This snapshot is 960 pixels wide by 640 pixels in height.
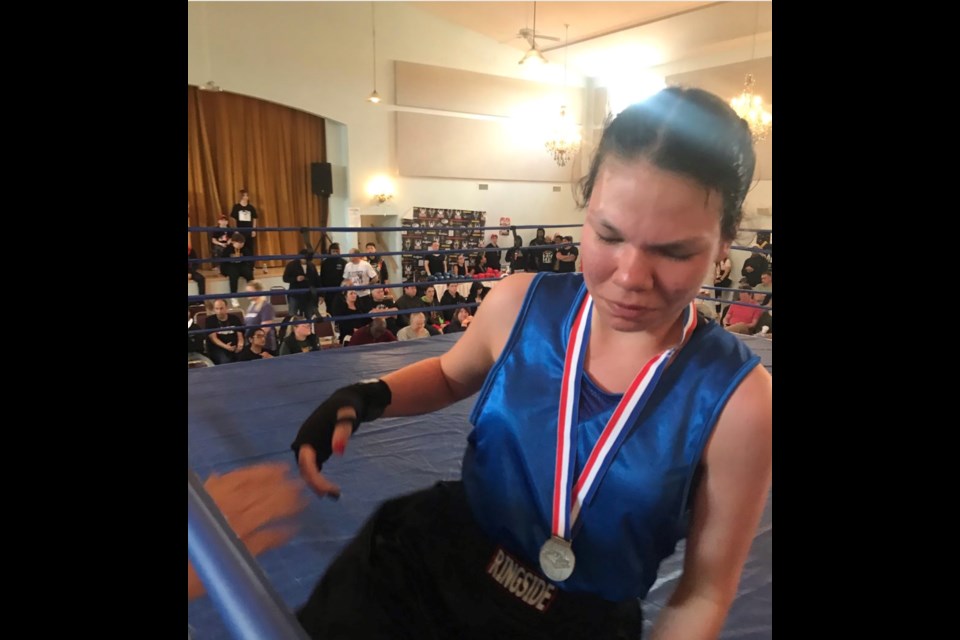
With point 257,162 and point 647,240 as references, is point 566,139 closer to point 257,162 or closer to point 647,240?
point 647,240

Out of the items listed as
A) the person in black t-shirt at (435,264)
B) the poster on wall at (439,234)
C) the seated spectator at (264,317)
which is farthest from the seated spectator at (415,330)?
the seated spectator at (264,317)

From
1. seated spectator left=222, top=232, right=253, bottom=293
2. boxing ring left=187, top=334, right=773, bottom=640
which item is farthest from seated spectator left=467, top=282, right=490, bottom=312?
seated spectator left=222, top=232, right=253, bottom=293

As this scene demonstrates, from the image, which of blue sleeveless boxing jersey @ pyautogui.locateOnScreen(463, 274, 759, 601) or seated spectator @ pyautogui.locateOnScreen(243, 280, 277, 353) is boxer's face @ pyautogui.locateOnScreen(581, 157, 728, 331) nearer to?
blue sleeveless boxing jersey @ pyautogui.locateOnScreen(463, 274, 759, 601)

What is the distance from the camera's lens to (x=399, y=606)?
817mm

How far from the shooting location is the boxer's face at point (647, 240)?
60cm

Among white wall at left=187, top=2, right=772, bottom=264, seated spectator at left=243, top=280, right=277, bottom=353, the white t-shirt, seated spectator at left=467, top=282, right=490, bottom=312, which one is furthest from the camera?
white wall at left=187, top=2, right=772, bottom=264

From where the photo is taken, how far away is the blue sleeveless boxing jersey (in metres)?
0.66

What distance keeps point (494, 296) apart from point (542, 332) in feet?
0.30

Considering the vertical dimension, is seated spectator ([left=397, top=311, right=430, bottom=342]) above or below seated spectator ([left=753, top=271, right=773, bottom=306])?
below

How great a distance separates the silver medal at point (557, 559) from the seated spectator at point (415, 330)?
5.81ft

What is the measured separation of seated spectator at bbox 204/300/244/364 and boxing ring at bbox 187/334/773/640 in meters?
A: 0.25

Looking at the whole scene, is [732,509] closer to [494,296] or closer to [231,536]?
[494,296]

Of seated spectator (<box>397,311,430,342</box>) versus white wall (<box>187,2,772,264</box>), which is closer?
seated spectator (<box>397,311,430,342</box>)

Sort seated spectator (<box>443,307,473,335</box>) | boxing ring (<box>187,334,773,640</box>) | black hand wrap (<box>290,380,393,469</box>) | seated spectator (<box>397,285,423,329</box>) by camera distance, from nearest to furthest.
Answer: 1. black hand wrap (<box>290,380,393,469</box>)
2. boxing ring (<box>187,334,773,640</box>)
3. seated spectator (<box>443,307,473,335</box>)
4. seated spectator (<box>397,285,423,329</box>)
